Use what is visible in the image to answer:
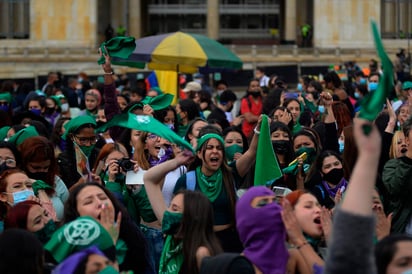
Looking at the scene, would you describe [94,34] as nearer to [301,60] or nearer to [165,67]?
[301,60]

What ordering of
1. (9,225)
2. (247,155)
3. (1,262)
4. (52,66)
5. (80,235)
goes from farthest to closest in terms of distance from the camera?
(52,66)
(247,155)
(9,225)
(80,235)
(1,262)

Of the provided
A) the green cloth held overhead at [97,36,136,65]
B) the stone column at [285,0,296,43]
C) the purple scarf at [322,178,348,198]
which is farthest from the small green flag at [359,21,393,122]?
the stone column at [285,0,296,43]

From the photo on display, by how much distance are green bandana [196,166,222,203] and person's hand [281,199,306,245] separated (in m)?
2.15

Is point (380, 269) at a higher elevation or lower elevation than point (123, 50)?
lower

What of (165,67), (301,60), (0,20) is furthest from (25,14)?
(165,67)

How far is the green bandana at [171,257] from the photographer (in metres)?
6.11

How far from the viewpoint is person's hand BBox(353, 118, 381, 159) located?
4184 mm

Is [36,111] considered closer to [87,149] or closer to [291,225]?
[87,149]

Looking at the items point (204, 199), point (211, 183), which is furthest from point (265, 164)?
point (204, 199)

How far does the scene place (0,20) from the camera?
1796 inches

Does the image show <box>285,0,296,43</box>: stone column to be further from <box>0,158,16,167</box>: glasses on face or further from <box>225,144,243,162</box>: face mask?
<box>0,158,16,167</box>: glasses on face

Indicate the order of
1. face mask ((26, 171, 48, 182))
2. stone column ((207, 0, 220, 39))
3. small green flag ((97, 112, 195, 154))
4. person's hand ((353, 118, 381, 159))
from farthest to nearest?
stone column ((207, 0, 220, 39)), face mask ((26, 171, 48, 182)), small green flag ((97, 112, 195, 154)), person's hand ((353, 118, 381, 159))

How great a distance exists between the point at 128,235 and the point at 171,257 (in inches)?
11.8

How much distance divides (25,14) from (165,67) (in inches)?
1137
